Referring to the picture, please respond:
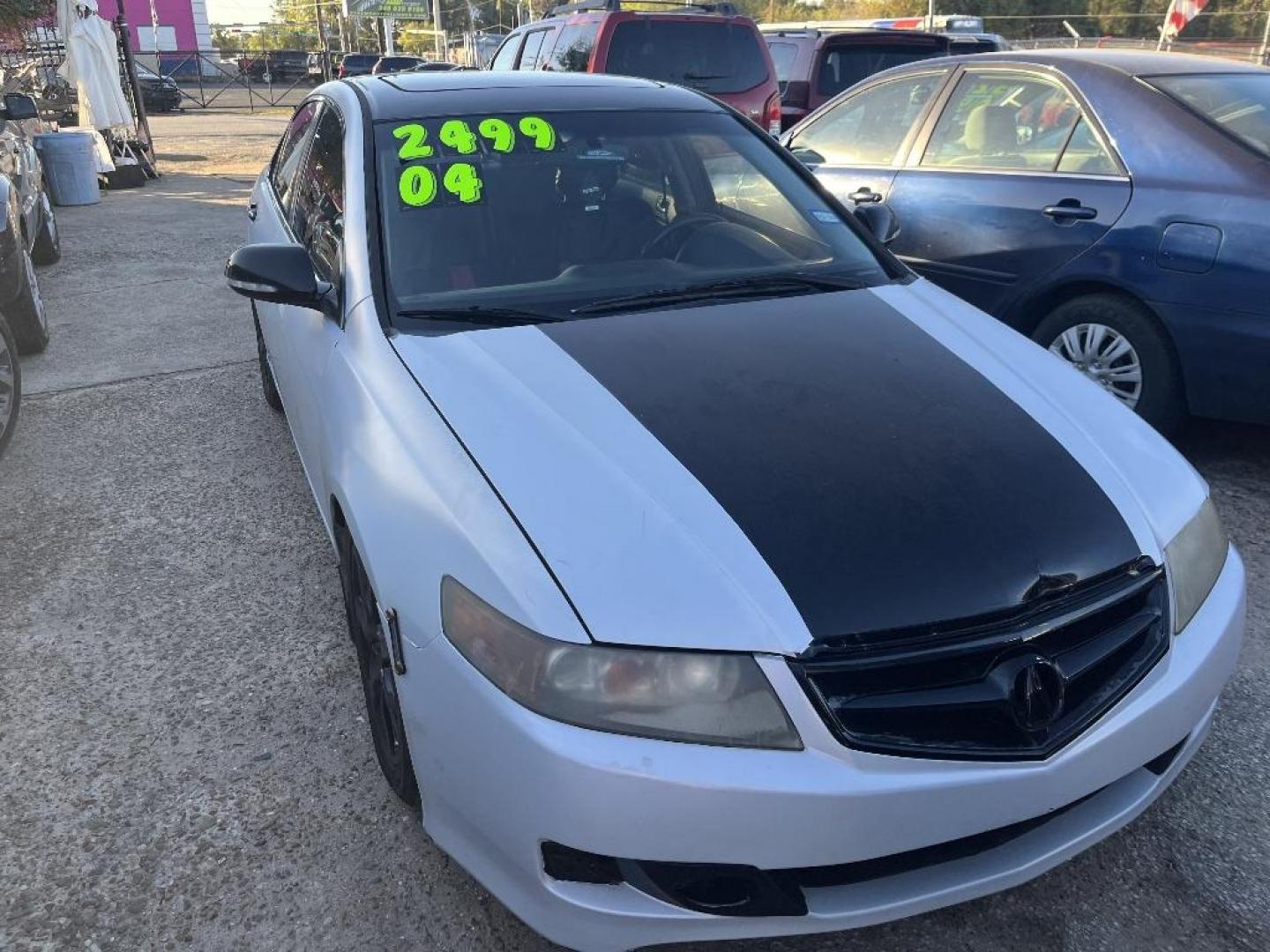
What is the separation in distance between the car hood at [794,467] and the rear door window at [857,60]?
7953 mm

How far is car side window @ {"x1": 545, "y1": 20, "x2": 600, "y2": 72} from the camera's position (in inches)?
339

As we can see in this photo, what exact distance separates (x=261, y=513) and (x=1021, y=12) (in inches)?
1900

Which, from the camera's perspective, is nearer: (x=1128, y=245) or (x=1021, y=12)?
(x=1128, y=245)

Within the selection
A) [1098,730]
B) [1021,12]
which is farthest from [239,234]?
[1021,12]

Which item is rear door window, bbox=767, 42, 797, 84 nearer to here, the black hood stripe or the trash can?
the trash can

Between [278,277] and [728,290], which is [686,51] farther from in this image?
[278,277]

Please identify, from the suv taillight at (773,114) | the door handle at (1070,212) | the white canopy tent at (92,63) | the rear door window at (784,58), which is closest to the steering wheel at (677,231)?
the door handle at (1070,212)

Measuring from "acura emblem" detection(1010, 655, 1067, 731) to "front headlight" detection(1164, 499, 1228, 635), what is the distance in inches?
15.3

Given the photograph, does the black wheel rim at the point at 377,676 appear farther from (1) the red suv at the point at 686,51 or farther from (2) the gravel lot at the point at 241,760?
(1) the red suv at the point at 686,51

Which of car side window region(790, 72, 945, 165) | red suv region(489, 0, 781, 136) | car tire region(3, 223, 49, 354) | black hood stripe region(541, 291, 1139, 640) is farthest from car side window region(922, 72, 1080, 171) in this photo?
car tire region(3, 223, 49, 354)

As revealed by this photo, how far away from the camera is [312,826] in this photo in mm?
2373

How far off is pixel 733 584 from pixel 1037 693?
0.54 meters

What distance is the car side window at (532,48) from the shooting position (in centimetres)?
973

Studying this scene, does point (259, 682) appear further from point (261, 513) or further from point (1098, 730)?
point (1098, 730)
